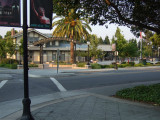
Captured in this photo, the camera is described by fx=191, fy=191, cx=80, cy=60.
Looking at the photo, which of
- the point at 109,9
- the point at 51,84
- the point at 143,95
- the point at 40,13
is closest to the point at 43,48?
the point at 51,84

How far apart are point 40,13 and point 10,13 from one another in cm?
89

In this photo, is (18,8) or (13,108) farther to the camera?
(13,108)

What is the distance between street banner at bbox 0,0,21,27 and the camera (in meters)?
5.68

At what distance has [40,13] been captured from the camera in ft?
19.7

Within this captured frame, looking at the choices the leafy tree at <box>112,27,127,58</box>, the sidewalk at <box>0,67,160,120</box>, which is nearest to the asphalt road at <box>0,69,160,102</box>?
the sidewalk at <box>0,67,160,120</box>

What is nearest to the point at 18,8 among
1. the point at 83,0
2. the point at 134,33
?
the point at 83,0

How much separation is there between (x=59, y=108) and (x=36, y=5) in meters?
3.63

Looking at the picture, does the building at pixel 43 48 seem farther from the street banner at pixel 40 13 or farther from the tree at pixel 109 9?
the street banner at pixel 40 13

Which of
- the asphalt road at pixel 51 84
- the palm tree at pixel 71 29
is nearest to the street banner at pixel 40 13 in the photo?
the asphalt road at pixel 51 84

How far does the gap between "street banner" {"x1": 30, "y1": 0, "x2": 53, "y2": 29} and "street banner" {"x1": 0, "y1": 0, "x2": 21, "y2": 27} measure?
42cm

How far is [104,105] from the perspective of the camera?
7.32 meters

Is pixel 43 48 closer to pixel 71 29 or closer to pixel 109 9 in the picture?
pixel 71 29

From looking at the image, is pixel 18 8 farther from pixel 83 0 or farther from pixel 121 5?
pixel 121 5

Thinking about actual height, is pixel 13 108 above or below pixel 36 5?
below
